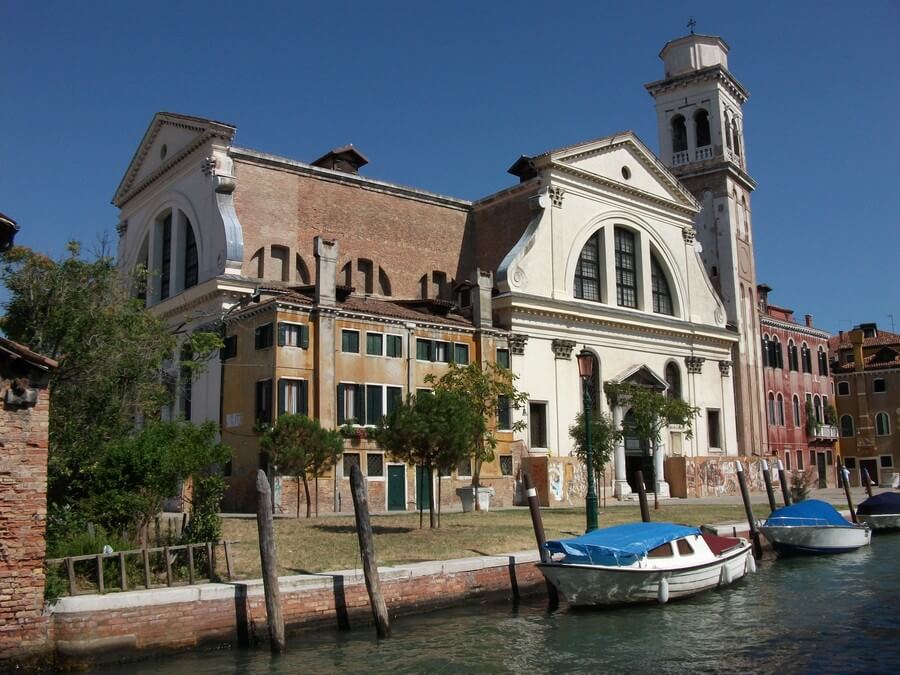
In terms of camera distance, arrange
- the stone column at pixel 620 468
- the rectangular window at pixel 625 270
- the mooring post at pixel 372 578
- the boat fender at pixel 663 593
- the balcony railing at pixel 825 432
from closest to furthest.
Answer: the mooring post at pixel 372 578
the boat fender at pixel 663 593
the stone column at pixel 620 468
the rectangular window at pixel 625 270
the balcony railing at pixel 825 432

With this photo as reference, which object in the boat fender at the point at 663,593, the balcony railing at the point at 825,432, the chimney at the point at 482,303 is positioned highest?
the chimney at the point at 482,303

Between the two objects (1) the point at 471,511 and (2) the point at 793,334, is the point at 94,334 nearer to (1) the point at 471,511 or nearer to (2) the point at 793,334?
(1) the point at 471,511

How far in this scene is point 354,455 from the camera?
29250 millimetres

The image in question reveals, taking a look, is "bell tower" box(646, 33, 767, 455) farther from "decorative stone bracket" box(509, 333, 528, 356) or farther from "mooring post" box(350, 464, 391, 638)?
"mooring post" box(350, 464, 391, 638)

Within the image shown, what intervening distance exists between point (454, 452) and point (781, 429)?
34.5 metres

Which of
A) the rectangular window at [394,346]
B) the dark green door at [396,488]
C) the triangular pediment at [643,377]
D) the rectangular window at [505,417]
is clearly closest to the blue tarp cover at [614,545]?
the dark green door at [396,488]

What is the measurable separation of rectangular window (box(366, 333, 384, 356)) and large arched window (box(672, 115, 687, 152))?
92.7 feet

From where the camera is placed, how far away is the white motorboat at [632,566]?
16.3m

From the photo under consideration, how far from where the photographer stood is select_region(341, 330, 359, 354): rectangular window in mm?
29547

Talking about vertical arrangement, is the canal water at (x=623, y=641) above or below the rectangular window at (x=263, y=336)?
below

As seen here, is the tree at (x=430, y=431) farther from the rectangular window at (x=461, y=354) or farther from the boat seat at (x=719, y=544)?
the rectangular window at (x=461, y=354)

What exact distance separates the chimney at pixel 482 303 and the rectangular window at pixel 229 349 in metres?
9.37

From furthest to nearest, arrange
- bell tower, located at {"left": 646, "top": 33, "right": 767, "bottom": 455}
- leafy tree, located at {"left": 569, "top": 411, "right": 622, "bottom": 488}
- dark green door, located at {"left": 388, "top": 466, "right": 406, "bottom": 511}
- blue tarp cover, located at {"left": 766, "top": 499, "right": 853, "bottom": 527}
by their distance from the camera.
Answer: bell tower, located at {"left": 646, "top": 33, "right": 767, "bottom": 455}, dark green door, located at {"left": 388, "top": 466, "right": 406, "bottom": 511}, leafy tree, located at {"left": 569, "top": 411, "right": 622, "bottom": 488}, blue tarp cover, located at {"left": 766, "top": 499, "right": 853, "bottom": 527}

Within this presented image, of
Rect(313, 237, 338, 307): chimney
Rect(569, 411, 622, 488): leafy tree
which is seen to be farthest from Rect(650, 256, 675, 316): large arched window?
Rect(313, 237, 338, 307): chimney
